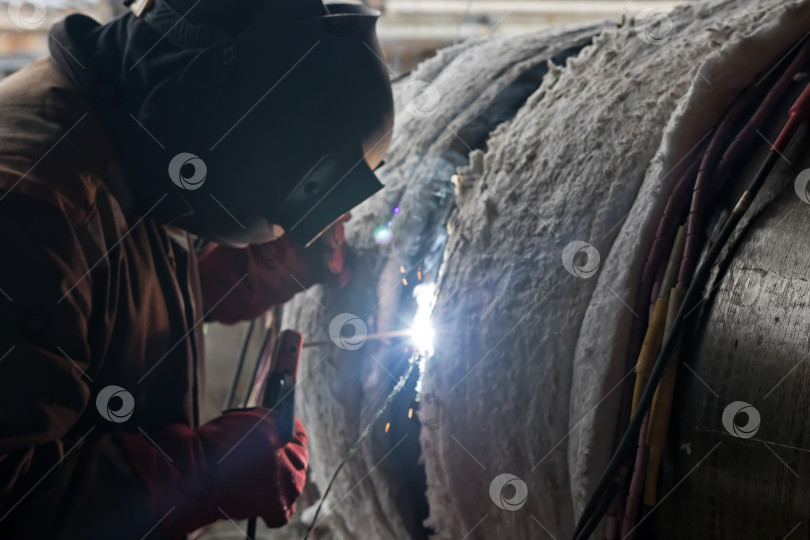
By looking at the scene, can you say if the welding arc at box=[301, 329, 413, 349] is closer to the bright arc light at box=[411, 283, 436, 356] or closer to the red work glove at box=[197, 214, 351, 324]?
the bright arc light at box=[411, 283, 436, 356]

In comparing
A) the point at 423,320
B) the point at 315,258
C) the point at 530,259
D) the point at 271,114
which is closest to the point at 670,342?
the point at 530,259

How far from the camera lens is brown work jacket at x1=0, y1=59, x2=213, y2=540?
1071 millimetres

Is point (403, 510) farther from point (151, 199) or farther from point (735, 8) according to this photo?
point (735, 8)

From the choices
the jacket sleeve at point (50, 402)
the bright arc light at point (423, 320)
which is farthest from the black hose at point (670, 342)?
the jacket sleeve at point (50, 402)

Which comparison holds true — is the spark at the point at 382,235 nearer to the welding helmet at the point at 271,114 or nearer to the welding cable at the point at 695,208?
the welding helmet at the point at 271,114

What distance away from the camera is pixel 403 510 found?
→ 1.65m

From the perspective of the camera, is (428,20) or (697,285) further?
(428,20)

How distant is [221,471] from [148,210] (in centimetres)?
56

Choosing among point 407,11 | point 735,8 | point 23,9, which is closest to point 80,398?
point 735,8

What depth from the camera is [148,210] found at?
1382mm

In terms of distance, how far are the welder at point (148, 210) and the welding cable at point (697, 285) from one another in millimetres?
702

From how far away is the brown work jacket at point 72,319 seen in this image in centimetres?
107

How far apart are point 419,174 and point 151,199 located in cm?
72

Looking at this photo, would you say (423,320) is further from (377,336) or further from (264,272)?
(264,272)
